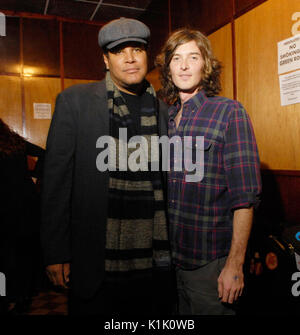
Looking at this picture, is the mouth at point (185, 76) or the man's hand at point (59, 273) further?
the mouth at point (185, 76)

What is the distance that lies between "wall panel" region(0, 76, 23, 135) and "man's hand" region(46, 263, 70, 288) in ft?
10.2

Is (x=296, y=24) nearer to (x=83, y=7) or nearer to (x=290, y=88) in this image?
(x=290, y=88)

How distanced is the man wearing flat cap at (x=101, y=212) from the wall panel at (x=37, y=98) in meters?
2.90

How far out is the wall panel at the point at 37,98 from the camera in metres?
3.98

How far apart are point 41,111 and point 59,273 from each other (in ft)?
10.4

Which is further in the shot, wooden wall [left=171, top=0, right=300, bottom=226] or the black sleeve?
wooden wall [left=171, top=0, right=300, bottom=226]

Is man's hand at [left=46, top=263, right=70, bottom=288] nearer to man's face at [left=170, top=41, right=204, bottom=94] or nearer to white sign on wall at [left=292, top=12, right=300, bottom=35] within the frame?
man's face at [left=170, top=41, right=204, bottom=94]

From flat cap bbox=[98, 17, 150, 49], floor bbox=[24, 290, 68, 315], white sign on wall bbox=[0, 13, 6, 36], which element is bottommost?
floor bbox=[24, 290, 68, 315]

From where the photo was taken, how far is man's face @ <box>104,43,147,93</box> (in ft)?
4.55

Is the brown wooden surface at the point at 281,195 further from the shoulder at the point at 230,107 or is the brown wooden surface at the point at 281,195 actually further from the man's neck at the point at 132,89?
the man's neck at the point at 132,89

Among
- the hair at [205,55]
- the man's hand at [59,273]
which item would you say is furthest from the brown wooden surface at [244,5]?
the man's hand at [59,273]

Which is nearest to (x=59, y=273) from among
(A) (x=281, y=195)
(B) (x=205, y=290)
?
(B) (x=205, y=290)

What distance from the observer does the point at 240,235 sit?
1.23 m

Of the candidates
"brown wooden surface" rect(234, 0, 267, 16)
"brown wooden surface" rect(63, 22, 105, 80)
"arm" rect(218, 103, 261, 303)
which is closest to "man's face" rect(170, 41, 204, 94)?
"arm" rect(218, 103, 261, 303)
